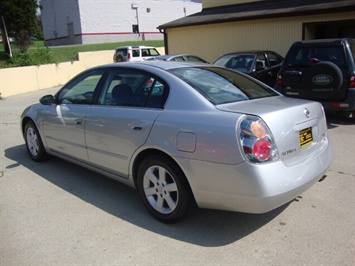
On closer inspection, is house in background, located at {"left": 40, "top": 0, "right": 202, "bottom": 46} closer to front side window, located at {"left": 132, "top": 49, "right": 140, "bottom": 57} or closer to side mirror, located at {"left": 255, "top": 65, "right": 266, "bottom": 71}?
front side window, located at {"left": 132, "top": 49, "right": 140, "bottom": 57}

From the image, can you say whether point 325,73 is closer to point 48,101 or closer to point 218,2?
point 48,101

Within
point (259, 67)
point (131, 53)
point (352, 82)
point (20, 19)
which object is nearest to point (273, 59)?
point (259, 67)

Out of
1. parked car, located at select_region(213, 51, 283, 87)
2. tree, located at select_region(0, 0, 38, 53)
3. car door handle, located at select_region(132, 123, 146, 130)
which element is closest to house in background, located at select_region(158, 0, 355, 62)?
parked car, located at select_region(213, 51, 283, 87)

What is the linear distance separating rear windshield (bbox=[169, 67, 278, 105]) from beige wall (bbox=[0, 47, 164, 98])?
14.5 m

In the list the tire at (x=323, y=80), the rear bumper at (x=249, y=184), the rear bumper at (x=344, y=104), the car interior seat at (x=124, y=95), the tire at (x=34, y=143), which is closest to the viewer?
the rear bumper at (x=249, y=184)

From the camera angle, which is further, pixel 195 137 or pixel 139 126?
pixel 139 126

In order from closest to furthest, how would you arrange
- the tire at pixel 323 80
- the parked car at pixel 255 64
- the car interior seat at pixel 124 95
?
1. the car interior seat at pixel 124 95
2. the tire at pixel 323 80
3. the parked car at pixel 255 64

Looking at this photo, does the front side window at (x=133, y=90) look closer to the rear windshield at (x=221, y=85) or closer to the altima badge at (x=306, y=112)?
the rear windshield at (x=221, y=85)

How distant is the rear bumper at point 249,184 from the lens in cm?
276

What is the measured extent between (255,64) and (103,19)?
116ft

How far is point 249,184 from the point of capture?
2770 millimetres

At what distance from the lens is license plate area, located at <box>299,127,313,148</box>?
3154 millimetres

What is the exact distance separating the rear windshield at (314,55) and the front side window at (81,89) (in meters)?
4.70

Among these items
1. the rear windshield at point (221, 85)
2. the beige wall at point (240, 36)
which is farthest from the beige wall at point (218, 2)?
the rear windshield at point (221, 85)
